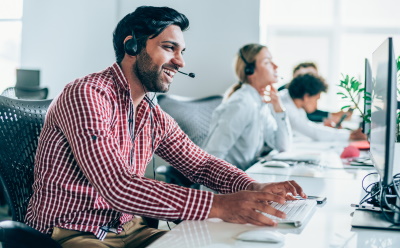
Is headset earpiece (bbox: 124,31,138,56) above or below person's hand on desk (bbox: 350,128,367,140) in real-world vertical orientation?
above

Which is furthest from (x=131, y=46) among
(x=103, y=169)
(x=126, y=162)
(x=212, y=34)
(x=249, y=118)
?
(x=212, y=34)

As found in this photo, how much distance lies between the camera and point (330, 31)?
4.45 meters

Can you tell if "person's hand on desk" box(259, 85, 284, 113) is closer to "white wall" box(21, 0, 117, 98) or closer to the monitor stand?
"white wall" box(21, 0, 117, 98)

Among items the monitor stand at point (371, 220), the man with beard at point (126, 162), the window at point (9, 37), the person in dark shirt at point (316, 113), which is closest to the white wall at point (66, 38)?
the window at point (9, 37)

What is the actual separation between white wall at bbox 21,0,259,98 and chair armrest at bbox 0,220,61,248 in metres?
2.70

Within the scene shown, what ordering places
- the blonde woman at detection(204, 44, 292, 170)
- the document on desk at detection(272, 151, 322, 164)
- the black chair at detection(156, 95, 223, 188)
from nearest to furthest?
1. the document on desk at detection(272, 151, 322, 164)
2. the blonde woman at detection(204, 44, 292, 170)
3. the black chair at detection(156, 95, 223, 188)

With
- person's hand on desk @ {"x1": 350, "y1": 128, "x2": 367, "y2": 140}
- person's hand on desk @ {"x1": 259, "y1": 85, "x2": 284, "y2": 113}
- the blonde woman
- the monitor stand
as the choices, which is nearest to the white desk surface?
the monitor stand

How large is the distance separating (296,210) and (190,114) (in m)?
1.58

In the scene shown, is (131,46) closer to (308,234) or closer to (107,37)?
(308,234)

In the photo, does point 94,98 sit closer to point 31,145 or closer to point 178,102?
point 31,145

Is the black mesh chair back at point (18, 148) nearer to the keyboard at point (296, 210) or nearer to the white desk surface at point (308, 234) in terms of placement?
the white desk surface at point (308, 234)

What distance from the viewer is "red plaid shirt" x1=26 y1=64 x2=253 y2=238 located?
116 centimetres

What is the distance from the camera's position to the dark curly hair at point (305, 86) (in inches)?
150

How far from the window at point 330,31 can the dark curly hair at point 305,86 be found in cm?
61
